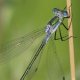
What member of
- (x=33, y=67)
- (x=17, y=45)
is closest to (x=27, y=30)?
(x=17, y=45)

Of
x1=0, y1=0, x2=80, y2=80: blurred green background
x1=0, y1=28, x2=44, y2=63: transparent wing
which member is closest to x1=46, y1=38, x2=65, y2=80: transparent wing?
x1=0, y1=0, x2=80, y2=80: blurred green background

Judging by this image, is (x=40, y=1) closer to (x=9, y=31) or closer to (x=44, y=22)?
(x=44, y=22)

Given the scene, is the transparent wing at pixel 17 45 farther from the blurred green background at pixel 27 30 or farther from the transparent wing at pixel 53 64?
the transparent wing at pixel 53 64

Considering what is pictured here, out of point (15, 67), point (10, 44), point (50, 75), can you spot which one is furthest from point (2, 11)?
point (50, 75)

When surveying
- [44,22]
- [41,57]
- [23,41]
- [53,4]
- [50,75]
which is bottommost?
[50,75]

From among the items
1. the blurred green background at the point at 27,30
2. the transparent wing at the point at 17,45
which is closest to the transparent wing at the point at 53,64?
the blurred green background at the point at 27,30

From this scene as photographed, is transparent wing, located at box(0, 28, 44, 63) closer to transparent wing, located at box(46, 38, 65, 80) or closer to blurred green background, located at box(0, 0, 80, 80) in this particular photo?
blurred green background, located at box(0, 0, 80, 80)
